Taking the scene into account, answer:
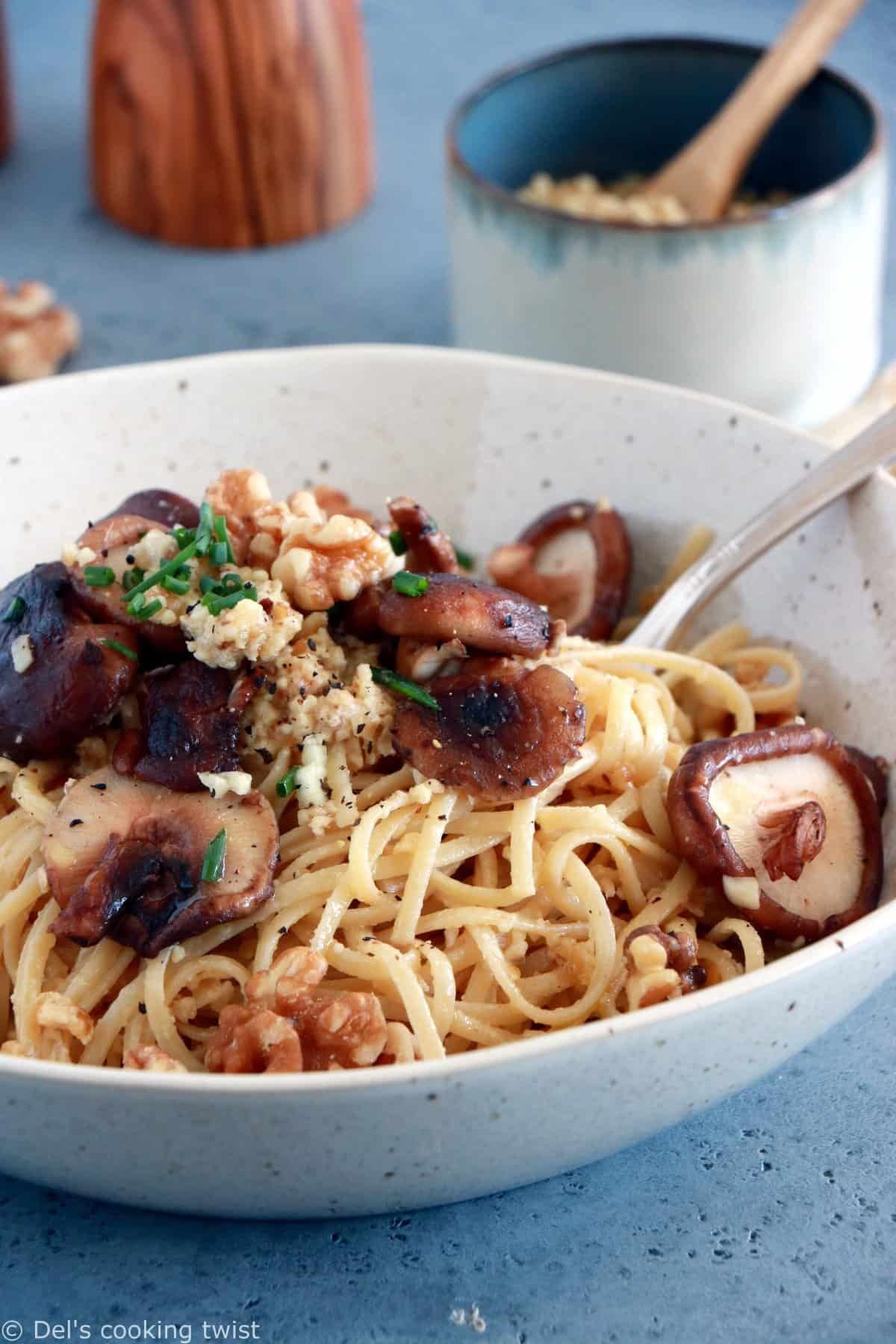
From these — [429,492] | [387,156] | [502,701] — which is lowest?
[387,156]

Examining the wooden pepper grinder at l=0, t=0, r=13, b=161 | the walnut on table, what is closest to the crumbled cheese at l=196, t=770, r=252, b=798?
the walnut on table

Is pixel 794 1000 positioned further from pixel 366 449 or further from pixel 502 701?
pixel 366 449

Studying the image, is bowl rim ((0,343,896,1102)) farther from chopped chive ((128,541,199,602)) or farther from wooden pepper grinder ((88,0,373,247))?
wooden pepper grinder ((88,0,373,247))

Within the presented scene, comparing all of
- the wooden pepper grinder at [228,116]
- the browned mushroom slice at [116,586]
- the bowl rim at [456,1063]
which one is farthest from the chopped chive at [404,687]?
the wooden pepper grinder at [228,116]

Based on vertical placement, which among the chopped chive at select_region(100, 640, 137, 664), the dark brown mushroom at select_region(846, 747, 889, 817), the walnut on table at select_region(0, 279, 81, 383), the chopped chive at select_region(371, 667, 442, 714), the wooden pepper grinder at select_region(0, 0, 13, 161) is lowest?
the walnut on table at select_region(0, 279, 81, 383)

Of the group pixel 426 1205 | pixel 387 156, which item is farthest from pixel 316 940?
pixel 387 156

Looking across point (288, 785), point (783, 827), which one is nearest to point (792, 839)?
point (783, 827)
